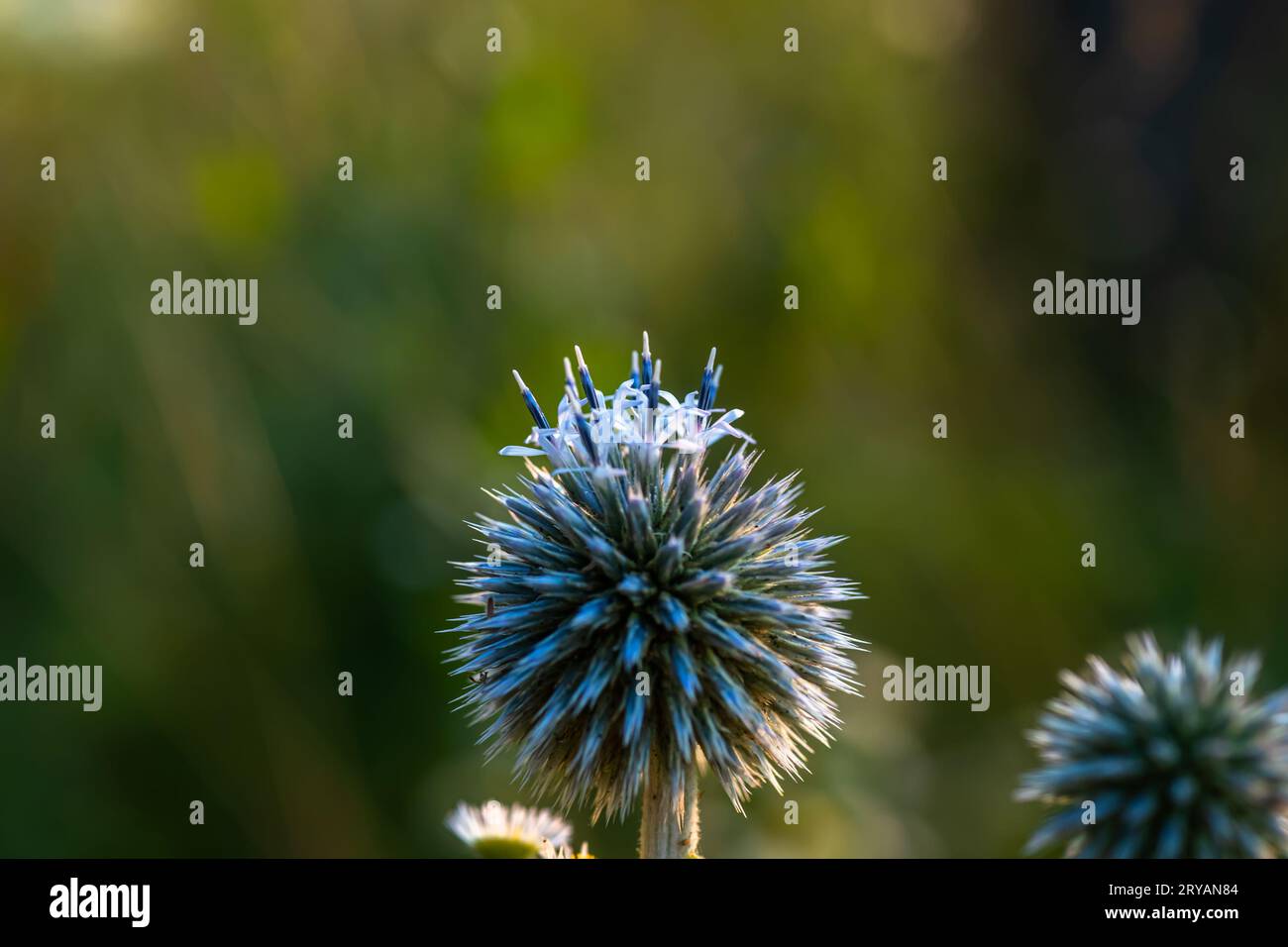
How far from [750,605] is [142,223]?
499cm

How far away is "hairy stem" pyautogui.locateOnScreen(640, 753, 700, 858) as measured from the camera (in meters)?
2.57

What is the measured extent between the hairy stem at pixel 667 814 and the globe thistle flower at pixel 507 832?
24 centimetres

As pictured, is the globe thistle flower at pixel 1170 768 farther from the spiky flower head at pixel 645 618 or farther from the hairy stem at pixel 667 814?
the hairy stem at pixel 667 814

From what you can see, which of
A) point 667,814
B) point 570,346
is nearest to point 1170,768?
point 667,814

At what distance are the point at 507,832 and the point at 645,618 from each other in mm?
575

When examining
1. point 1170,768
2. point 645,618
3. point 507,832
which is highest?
point 645,618

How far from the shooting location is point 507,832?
240cm

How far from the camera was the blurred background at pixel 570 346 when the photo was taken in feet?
19.2

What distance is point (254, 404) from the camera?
6.21 m

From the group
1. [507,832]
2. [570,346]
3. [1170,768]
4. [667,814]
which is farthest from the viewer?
[570,346]

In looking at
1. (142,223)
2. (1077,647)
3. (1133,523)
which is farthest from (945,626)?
(142,223)

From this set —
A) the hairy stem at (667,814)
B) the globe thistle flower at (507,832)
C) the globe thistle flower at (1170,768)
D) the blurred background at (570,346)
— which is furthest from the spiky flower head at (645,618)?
the blurred background at (570,346)

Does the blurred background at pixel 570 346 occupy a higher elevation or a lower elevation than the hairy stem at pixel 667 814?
higher

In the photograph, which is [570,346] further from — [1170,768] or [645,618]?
[1170,768]
